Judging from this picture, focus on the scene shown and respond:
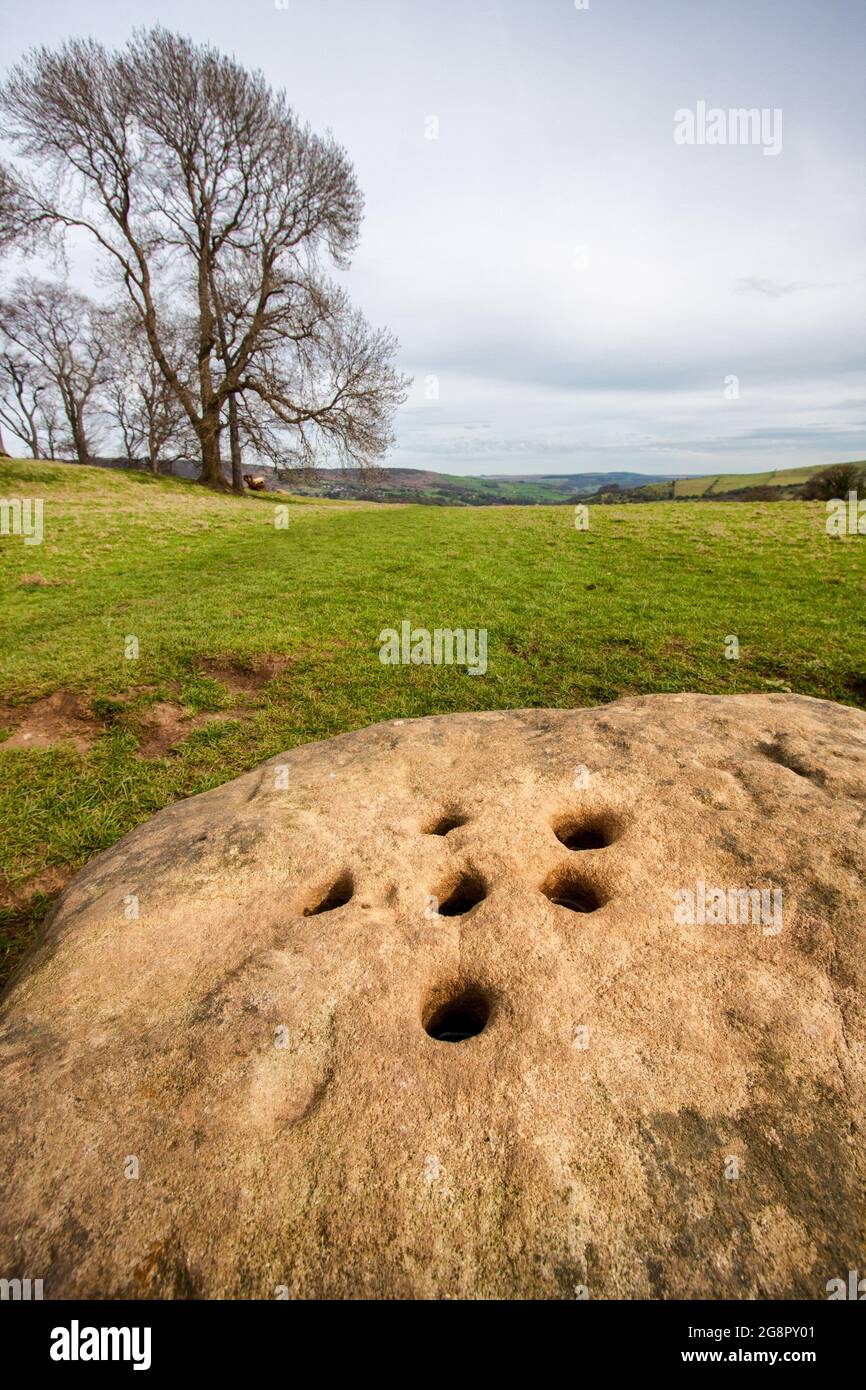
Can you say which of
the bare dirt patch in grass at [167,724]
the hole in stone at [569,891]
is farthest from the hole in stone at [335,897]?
the bare dirt patch in grass at [167,724]

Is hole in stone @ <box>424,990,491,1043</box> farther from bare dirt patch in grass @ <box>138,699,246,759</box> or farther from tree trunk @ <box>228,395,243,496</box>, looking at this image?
tree trunk @ <box>228,395,243,496</box>

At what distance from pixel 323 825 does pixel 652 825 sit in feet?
6.49

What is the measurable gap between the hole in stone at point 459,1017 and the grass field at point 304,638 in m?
3.78

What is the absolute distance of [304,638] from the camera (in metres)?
10.7

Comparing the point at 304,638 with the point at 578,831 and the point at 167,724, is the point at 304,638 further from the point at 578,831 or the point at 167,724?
the point at 578,831

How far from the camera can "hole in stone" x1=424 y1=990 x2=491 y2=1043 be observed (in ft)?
8.93

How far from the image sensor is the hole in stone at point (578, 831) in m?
3.75

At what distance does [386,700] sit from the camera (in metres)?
8.81

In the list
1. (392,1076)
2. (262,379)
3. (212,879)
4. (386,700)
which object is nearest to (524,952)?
(392,1076)

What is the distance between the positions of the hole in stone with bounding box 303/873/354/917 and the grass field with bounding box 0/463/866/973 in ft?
9.80

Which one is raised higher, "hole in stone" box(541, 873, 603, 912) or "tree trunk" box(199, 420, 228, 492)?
"tree trunk" box(199, 420, 228, 492)

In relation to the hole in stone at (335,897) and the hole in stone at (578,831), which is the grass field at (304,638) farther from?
the hole in stone at (578,831)

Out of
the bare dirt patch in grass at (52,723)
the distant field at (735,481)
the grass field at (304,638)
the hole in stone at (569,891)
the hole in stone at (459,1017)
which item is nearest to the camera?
the hole in stone at (459,1017)

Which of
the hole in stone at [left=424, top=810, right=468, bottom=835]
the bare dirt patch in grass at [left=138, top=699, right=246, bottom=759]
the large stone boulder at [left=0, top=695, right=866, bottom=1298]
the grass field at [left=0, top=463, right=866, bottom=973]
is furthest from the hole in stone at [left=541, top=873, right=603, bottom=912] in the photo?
the bare dirt patch in grass at [left=138, top=699, right=246, bottom=759]
